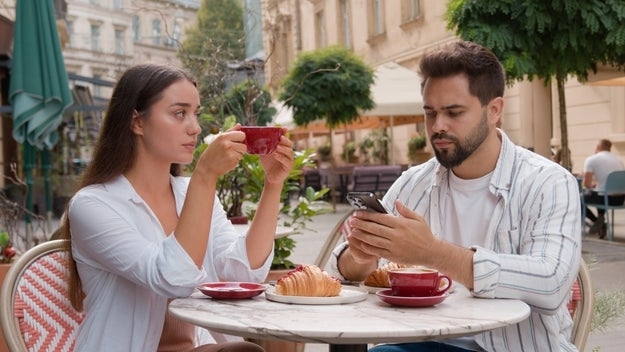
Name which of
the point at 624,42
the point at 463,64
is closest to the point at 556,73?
the point at 624,42

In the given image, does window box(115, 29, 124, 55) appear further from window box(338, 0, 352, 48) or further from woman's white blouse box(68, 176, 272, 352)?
woman's white blouse box(68, 176, 272, 352)

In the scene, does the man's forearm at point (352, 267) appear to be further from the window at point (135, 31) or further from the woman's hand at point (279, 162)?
the window at point (135, 31)

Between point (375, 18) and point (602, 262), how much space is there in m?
21.6

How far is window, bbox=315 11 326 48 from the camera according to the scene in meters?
35.1

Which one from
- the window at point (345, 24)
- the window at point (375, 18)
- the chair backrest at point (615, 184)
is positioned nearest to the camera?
the chair backrest at point (615, 184)

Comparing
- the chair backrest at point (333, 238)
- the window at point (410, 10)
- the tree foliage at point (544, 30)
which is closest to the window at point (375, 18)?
the window at point (410, 10)

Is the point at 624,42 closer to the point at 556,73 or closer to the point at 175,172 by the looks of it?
the point at 556,73

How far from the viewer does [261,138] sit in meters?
2.35

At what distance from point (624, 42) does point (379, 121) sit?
1467cm

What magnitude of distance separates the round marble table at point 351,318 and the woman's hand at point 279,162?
1.36 ft

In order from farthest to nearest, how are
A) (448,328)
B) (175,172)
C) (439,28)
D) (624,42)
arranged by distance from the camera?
(439,28), (624,42), (175,172), (448,328)

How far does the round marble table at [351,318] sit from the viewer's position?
187cm

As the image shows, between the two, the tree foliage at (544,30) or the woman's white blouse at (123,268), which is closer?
the woman's white blouse at (123,268)

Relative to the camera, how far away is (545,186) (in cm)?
248
